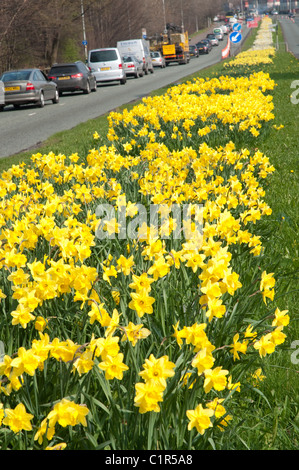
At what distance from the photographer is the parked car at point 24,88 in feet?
63.4

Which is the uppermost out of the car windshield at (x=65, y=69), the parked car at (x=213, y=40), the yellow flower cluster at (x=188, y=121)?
the parked car at (x=213, y=40)

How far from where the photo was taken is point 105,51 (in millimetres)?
29156

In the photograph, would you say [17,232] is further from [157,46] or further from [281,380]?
[157,46]

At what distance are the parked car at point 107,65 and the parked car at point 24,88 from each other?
8735 mm

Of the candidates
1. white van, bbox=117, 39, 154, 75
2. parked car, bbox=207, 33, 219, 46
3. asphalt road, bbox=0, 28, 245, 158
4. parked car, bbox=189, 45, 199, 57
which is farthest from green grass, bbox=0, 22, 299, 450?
parked car, bbox=207, 33, 219, 46

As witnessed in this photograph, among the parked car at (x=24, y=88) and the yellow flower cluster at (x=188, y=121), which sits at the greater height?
the parked car at (x=24, y=88)

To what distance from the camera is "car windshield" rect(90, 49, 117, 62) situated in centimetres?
2887

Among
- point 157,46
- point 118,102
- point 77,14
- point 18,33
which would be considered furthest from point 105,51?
point 157,46

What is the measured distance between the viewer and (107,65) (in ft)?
94.0

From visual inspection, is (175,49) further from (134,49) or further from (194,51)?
(134,49)

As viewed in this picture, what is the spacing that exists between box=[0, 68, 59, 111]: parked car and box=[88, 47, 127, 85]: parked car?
8735mm

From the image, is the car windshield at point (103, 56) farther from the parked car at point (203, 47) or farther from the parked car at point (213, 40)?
the parked car at point (213, 40)

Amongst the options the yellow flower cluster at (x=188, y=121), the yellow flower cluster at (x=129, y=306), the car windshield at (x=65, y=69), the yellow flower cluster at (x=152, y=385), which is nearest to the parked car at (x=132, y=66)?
the car windshield at (x=65, y=69)

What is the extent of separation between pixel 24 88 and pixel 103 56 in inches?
422
